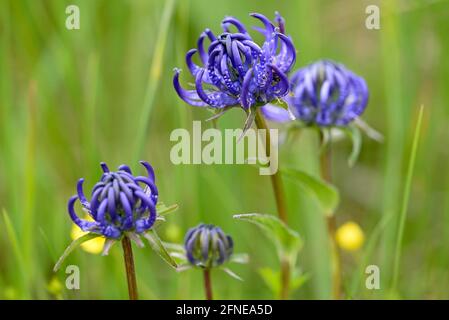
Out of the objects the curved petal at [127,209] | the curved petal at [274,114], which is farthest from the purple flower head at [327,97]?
the curved petal at [127,209]

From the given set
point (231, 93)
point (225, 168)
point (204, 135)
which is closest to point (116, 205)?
point (231, 93)

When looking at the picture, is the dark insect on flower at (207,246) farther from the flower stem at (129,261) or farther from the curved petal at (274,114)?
the curved petal at (274,114)

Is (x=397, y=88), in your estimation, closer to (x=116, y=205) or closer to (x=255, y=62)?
(x=255, y=62)

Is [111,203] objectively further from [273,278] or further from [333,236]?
[333,236]

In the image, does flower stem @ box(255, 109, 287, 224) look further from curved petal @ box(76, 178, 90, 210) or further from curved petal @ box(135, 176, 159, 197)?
curved petal @ box(76, 178, 90, 210)

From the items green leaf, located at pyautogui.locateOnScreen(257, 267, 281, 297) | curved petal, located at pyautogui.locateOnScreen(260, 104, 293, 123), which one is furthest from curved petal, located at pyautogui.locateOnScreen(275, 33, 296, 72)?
green leaf, located at pyautogui.locateOnScreen(257, 267, 281, 297)
